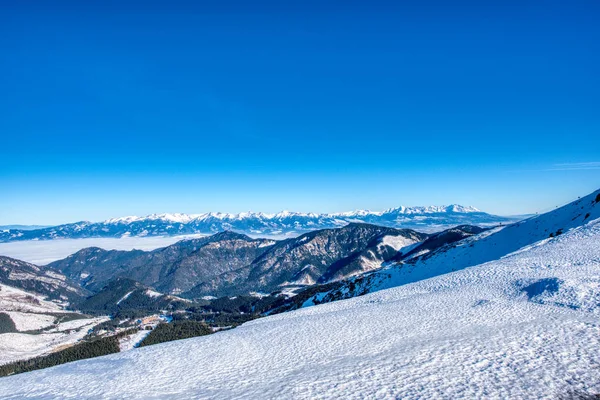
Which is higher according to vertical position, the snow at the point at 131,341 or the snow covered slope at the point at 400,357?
the snow covered slope at the point at 400,357

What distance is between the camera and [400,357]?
58.2 ft

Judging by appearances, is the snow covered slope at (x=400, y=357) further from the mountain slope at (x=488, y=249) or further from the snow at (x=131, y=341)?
the snow at (x=131, y=341)

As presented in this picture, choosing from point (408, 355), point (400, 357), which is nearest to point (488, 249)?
point (408, 355)

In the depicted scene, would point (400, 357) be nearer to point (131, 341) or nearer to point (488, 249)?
point (488, 249)

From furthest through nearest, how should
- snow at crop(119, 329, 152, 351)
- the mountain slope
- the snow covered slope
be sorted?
1. snow at crop(119, 329, 152, 351)
2. the mountain slope
3. the snow covered slope

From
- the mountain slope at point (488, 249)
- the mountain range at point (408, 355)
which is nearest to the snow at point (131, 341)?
the mountain slope at point (488, 249)

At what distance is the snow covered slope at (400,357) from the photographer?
14078 mm

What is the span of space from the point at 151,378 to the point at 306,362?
1017cm

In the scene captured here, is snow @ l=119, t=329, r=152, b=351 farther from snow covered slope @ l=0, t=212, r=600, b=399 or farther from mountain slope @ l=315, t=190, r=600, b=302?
snow covered slope @ l=0, t=212, r=600, b=399

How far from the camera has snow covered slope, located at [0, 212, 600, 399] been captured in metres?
14.1

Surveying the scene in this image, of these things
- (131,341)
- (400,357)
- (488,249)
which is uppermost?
(400,357)

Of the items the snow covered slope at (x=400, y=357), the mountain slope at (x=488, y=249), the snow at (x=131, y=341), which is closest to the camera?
the snow covered slope at (x=400, y=357)

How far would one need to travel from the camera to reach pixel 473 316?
24984 mm

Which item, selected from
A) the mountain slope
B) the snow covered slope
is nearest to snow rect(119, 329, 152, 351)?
the mountain slope
